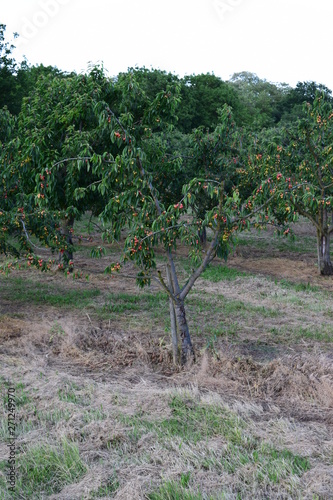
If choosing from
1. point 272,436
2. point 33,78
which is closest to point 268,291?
point 272,436

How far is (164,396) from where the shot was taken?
5.41m

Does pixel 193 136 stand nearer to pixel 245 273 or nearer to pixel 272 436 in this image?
pixel 245 273

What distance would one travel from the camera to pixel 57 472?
3971 millimetres

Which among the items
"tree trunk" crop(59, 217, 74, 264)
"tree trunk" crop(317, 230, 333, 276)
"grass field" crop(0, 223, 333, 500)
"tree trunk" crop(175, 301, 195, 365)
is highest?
"tree trunk" crop(59, 217, 74, 264)

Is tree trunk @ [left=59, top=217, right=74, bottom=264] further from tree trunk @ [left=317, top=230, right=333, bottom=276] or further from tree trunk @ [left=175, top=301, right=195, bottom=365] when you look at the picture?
tree trunk @ [left=317, top=230, right=333, bottom=276]

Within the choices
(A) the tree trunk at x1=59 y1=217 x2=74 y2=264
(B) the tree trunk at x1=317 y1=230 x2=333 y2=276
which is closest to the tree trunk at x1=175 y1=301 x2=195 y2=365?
(A) the tree trunk at x1=59 y1=217 x2=74 y2=264

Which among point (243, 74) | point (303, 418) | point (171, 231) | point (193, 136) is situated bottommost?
point (303, 418)

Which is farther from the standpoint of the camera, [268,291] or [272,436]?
[268,291]

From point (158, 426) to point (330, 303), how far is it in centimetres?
653

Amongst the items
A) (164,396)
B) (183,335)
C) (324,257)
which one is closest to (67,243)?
(183,335)

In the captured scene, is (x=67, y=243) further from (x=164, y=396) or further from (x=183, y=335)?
(x=164, y=396)

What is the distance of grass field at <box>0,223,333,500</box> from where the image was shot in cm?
386

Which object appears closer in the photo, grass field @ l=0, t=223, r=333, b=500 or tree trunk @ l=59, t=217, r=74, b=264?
grass field @ l=0, t=223, r=333, b=500

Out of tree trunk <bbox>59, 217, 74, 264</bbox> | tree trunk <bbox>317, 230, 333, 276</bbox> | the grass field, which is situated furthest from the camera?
tree trunk <bbox>317, 230, 333, 276</bbox>
